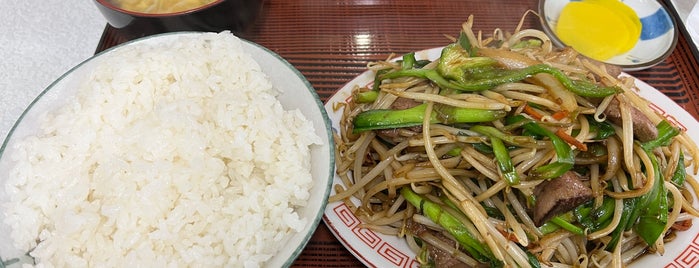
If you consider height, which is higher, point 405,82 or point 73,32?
point 405,82

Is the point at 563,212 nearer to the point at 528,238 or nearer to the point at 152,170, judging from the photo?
the point at 528,238

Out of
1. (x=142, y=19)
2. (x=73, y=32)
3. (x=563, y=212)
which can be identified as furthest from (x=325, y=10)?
(x=563, y=212)

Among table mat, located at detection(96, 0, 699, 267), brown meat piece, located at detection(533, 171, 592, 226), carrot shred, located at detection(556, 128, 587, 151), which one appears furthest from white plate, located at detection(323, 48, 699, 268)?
table mat, located at detection(96, 0, 699, 267)

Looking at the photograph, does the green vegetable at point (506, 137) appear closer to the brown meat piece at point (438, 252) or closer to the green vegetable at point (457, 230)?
the green vegetable at point (457, 230)

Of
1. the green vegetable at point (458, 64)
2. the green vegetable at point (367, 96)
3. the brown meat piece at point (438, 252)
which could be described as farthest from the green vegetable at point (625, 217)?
the green vegetable at point (367, 96)

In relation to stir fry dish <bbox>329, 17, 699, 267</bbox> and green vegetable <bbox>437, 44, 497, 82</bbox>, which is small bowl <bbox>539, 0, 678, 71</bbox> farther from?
green vegetable <bbox>437, 44, 497, 82</bbox>

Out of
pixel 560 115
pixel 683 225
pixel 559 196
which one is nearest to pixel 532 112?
pixel 560 115
